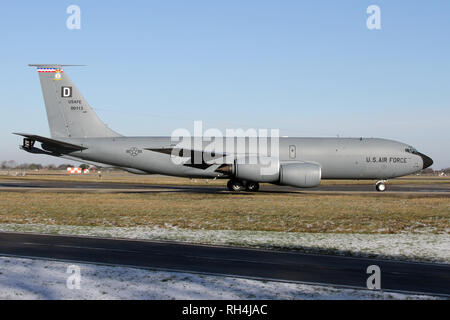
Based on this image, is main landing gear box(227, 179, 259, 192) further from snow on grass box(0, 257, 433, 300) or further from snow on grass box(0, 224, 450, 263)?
snow on grass box(0, 257, 433, 300)

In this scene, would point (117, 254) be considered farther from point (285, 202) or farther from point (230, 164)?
point (230, 164)

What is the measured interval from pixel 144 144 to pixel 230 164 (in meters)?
7.62

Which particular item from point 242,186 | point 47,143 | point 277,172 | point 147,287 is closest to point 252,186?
point 242,186

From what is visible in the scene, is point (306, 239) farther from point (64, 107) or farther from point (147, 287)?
→ point (64, 107)

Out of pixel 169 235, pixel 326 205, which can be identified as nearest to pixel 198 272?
pixel 169 235

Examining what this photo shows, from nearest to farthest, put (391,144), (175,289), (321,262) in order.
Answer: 1. (175,289)
2. (321,262)
3. (391,144)

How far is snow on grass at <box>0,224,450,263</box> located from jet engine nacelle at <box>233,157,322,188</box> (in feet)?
51.8

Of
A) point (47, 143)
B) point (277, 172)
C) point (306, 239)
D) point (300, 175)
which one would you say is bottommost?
point (306, 239)

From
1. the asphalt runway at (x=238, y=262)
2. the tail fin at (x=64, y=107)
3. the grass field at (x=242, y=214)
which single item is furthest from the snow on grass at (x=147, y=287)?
the tail fin at (x=64, y=107)

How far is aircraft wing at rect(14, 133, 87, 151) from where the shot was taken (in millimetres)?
34209

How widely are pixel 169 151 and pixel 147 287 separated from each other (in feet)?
91.3

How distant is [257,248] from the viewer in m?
14.5

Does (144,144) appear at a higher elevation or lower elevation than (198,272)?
higher

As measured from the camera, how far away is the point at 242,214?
22.8 metres
